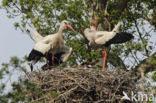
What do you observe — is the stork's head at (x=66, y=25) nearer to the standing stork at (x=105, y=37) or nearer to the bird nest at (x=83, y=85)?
the standing stork at (x=105, y=37)

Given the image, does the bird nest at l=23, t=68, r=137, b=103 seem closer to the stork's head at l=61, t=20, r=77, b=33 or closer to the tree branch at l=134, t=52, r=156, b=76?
the tree branch at l=134, t=52, r=156, b=76

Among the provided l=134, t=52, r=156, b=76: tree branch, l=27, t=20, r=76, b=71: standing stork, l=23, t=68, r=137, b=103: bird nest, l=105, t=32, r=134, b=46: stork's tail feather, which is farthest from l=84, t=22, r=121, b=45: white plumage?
l=23, t=68, r=137, b=103: bird nest

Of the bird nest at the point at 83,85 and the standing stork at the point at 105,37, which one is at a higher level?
the standing stork at the point at 105,37

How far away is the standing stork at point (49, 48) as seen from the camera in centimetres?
1267

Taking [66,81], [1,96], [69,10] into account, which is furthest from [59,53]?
[1,96]

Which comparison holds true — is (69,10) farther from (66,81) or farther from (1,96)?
(1,96)

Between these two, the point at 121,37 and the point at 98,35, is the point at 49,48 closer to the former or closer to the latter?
Result: the point at 98,35

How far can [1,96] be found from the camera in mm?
6734

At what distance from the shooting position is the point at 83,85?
10570 mm

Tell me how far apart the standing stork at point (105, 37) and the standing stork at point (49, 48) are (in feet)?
2.32

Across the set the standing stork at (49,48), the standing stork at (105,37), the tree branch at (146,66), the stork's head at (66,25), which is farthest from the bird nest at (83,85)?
the stork's head at (66,25)

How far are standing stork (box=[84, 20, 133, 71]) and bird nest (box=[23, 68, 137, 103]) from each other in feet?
5.90

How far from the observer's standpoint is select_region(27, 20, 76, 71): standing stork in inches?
499

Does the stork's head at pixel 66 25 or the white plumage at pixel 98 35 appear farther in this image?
the stork's head at pixel 66 25
